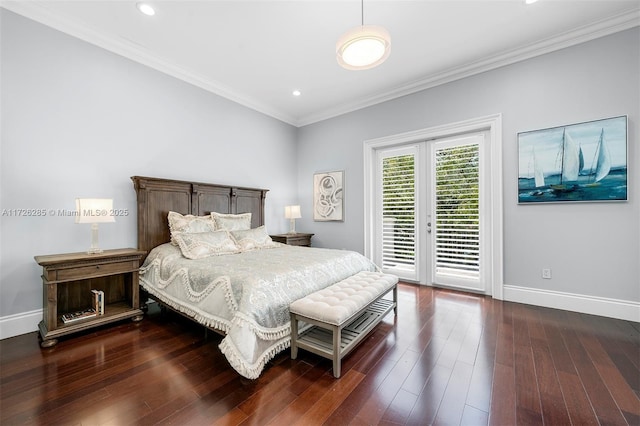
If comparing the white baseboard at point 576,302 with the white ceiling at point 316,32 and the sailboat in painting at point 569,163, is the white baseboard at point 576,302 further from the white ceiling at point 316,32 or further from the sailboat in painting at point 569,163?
the white ceiling at point 316,32

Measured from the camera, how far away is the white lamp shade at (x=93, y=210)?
2498mm

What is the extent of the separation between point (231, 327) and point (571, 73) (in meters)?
4.45

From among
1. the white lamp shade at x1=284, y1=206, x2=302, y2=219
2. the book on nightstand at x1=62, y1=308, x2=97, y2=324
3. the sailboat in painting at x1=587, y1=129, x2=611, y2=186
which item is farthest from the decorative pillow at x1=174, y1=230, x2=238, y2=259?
the sailboat in painting at x1=587, y1=129, x2=611, y2=186

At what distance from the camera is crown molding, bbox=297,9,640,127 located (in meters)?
2.72

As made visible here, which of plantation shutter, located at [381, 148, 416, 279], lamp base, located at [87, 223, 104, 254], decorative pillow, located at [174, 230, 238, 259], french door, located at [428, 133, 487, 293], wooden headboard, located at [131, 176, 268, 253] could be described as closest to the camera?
lamp base, located at [87, 223, 104, 254]

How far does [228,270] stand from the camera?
7.53 feet

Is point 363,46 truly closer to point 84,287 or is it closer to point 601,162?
point 601,162

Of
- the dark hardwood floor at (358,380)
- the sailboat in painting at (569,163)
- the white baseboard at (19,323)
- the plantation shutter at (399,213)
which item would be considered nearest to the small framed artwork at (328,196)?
the plantation shutter at (399,213)

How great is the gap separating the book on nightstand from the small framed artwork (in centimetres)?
362

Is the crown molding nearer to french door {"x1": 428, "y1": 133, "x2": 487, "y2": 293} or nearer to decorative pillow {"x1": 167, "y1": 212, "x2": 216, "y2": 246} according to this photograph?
french door {"x1": 428, "y1": 133, "x2": 487, "y2": 293}

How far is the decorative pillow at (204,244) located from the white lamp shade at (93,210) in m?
0.70

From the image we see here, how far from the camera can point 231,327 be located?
1843mm

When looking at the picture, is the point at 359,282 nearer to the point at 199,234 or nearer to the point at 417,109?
the point at 199,234

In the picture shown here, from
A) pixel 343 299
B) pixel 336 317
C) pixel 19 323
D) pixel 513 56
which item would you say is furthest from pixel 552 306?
pixel 19 323
